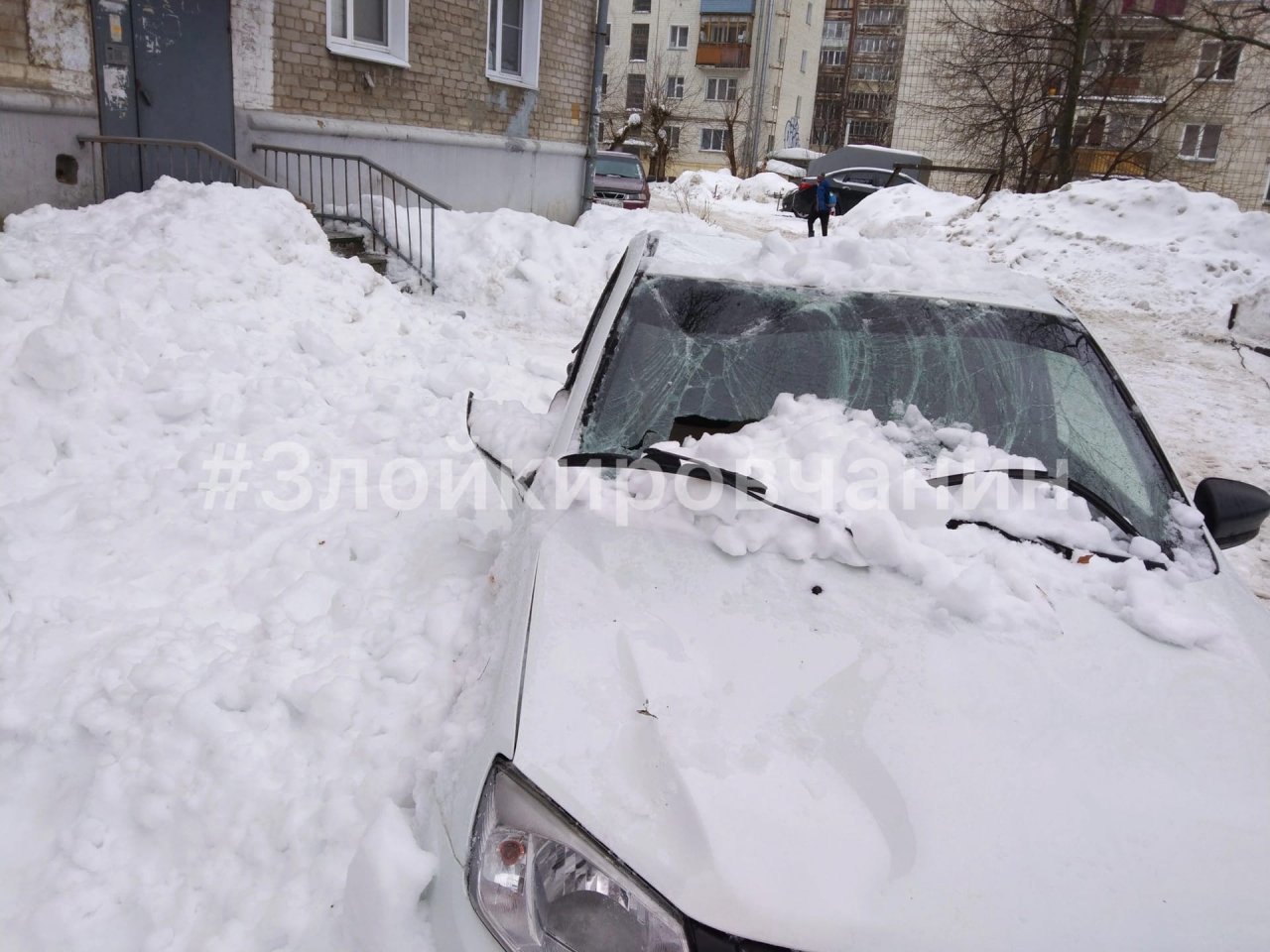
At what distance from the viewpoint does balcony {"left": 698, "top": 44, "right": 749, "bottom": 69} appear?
48156 millimetres

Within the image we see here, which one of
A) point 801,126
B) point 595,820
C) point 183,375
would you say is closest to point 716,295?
point 595,820

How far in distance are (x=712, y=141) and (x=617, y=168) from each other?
32.6 metres

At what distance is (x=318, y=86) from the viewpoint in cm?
1061

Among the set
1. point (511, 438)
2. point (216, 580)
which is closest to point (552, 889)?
point (511, 438)

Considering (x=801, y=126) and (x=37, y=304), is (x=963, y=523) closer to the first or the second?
(x=37, y=304)

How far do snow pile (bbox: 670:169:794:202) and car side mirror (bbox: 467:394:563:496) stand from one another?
105ft

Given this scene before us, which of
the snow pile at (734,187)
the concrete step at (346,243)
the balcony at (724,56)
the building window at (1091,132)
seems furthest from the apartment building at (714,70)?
the concrete step at (346,243)

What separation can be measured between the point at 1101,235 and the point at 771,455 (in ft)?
50.1

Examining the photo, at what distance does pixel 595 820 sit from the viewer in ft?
5.05

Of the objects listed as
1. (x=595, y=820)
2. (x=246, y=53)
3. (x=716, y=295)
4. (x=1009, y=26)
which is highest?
(x=1009, y=26)

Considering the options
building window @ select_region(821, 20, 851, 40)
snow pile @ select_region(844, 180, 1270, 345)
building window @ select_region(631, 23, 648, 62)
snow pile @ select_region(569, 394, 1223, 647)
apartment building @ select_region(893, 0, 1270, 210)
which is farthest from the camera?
building window @ select_region(821, 20, 851, 40)

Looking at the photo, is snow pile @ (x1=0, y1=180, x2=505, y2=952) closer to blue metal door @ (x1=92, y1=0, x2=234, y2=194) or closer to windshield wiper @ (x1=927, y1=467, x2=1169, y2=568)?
windshield wiper @ (x1=927, y1=467, x2=1169, y2=568)

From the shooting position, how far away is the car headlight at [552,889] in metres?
1.46

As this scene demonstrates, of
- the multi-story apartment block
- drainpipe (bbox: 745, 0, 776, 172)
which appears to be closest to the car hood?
drainpipe (bbox: 745, 0, 776, 172)
